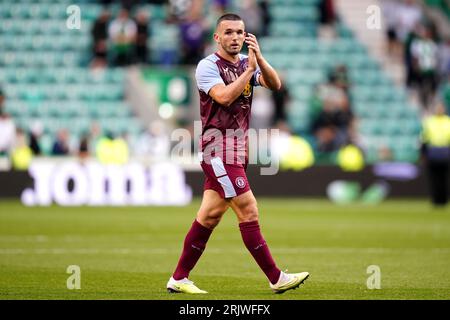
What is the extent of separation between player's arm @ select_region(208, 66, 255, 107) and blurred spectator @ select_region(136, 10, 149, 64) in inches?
745

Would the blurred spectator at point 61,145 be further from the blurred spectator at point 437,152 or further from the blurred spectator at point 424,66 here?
the blurred spectator at point 424,66

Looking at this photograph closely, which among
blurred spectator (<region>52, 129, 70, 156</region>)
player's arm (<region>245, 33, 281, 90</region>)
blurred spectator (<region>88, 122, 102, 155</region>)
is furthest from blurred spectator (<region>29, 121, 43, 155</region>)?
player's arm (<region>245, 33, 281, 90</region>)

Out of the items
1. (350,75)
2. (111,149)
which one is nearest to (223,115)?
(111,149)

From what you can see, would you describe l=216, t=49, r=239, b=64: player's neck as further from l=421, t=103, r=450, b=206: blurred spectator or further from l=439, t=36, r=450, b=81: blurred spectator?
l=439, t=36, r=450, b=81: blurred spectator

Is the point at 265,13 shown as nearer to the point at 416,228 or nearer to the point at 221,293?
the point at 416,228

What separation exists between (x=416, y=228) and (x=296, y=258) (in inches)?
196

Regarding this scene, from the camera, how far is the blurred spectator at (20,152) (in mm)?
24562

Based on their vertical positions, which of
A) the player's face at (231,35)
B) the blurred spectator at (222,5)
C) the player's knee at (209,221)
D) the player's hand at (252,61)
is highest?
the blurred spectator at (222,5)

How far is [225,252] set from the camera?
528 inches

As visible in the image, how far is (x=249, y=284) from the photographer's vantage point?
996 cm

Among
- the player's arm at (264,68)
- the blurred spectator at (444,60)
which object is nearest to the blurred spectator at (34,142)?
the blurred spectator at (444,60)

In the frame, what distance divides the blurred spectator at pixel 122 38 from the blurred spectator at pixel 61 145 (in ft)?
10.9

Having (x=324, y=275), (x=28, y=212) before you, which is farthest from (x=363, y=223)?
(x=324, y=275)

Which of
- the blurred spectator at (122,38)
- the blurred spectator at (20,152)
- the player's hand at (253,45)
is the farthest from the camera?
the blurred spectator at (122,38)
